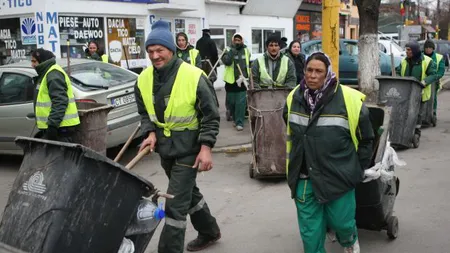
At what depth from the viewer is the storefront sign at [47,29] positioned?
11.4 m

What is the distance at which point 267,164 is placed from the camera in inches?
249

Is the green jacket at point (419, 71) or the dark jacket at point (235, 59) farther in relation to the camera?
the dark jacket at point (235, 59)

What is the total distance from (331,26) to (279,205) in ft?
13.7

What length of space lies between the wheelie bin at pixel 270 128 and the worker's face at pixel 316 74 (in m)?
2.67

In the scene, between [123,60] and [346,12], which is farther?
[346,12]

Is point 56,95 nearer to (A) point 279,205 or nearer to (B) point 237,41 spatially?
(A) point 279,205

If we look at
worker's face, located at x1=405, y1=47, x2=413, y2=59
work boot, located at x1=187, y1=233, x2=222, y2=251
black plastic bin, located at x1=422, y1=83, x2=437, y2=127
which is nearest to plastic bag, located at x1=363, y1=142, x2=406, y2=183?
work boot, located at x1=187, y1=233, x2=222, y2=251

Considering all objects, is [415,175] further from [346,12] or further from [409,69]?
[346,12]

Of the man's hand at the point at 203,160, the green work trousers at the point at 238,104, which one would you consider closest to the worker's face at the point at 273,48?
the green work trousers at the point at 238,104

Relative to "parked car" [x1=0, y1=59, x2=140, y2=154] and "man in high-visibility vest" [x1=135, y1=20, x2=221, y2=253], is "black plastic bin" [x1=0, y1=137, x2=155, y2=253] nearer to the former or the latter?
"man in high-visibility vest" [x1=135, y1=20, x2=221, y2=253]

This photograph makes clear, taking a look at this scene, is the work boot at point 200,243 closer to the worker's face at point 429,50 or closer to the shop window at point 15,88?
the shop window at point 15,88

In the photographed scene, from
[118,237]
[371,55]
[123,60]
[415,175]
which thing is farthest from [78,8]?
[118,237]

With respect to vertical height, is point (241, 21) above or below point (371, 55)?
above

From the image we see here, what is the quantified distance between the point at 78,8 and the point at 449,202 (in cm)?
929
